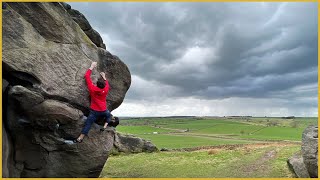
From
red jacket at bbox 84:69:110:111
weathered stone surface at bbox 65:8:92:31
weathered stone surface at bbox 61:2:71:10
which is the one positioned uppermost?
weathered stone surface at bbox 61:2:71:10

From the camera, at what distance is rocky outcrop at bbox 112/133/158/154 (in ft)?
150

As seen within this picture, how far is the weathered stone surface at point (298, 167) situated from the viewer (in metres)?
25.7

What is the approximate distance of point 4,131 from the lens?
763 inches

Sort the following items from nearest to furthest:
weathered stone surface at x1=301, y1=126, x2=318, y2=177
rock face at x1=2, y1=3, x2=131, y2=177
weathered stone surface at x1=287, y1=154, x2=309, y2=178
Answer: rock face at x1=2, y1=3, x2=131, y2=177 → weathered stone surface at x1=301, y1=126, x2=318, y2=177 → weathered stone surface at x1=287, y1=154, x2=309, y2=178

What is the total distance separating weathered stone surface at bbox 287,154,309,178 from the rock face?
14.8 meters

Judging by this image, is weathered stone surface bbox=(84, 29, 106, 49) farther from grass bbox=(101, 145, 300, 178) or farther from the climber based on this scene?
grass bbox=(101, 145, 300, 178)

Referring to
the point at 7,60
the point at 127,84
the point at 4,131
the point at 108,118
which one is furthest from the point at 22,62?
the point at 127,84

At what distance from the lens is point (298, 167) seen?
2680cm

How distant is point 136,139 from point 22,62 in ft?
98.9

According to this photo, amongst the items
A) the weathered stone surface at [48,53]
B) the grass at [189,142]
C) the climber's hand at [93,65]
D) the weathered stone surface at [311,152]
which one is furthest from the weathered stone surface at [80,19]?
the grass at [189,142]

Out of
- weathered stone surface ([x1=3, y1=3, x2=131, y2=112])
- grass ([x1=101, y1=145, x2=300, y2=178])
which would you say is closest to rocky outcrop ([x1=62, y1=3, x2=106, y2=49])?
weathered stone surface ([x1=3, y1=3, x2=131, y2=112])

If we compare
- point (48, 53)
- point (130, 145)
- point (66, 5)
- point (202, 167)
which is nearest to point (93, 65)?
point (48, 53)

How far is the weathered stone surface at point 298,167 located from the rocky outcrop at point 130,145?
2257cm

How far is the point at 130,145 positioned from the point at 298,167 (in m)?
25.0
